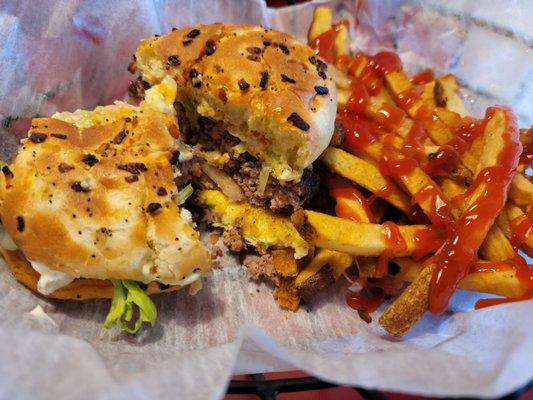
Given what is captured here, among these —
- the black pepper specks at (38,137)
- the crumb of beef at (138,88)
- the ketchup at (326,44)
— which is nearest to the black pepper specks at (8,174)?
the black pepper specks at (38,137)

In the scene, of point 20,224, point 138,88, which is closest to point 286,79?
→ point 138,88

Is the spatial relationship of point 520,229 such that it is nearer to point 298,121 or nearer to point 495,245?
point 495,245

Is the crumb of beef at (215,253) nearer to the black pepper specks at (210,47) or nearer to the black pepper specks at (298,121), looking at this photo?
the black pepper specks at (298,121)

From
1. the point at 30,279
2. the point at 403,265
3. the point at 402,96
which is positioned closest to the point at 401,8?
the point at 402,96

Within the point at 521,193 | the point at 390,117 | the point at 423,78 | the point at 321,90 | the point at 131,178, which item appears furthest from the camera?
the point at 423,78

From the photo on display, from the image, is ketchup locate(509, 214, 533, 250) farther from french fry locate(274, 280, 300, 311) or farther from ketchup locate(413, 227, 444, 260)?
french fry locate(274, 280, 300, 311)

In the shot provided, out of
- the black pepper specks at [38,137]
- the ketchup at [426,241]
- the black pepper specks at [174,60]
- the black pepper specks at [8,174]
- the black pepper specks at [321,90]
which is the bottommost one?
the ketchup at [426,241]

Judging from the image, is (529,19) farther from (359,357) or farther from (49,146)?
(49,146)

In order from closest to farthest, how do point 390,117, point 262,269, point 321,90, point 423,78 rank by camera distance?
point 321,90
point 262,269
point 390,117
point 423,78
